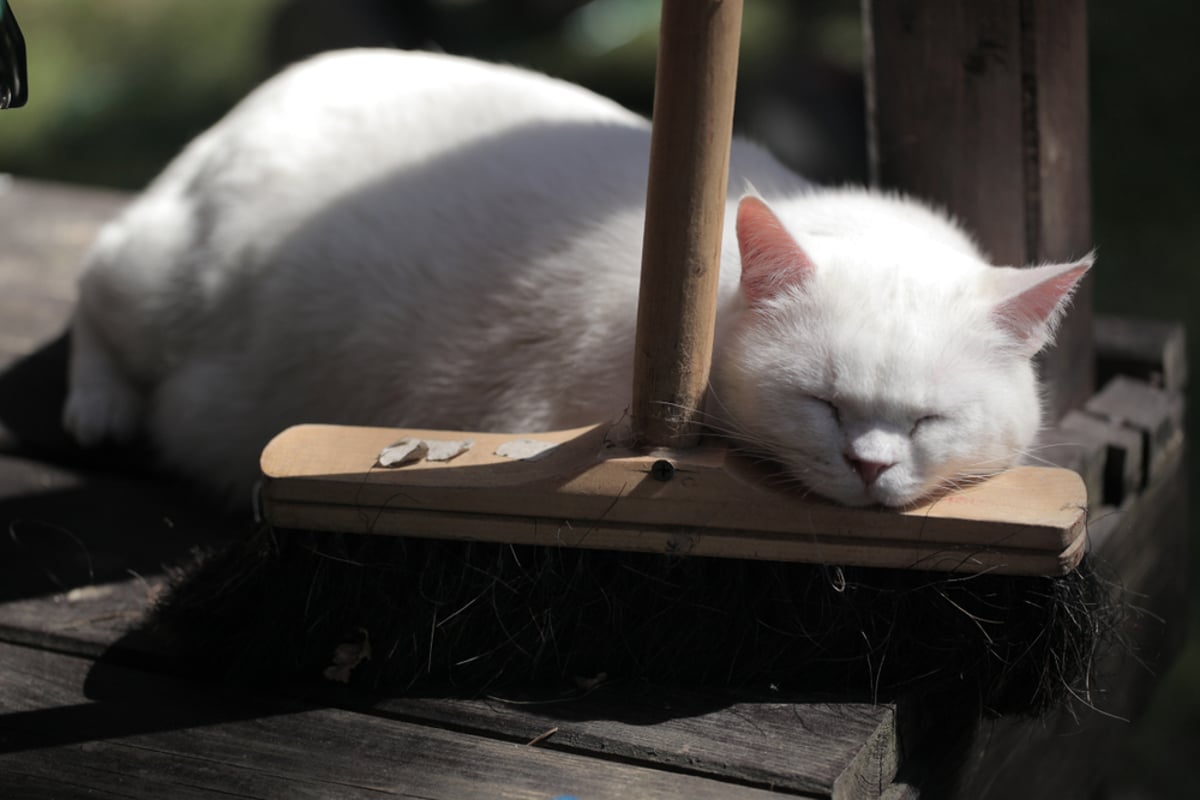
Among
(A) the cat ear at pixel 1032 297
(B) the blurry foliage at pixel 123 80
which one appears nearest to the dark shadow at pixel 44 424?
(A) the cat ear at pixel 1032 297

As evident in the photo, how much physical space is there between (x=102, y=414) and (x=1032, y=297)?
182 cm

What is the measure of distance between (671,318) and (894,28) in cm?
100

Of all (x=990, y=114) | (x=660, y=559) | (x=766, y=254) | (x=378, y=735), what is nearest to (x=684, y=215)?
(x=766, y=254)

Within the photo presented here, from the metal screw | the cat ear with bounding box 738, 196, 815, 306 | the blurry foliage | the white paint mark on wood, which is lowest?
the metal screw

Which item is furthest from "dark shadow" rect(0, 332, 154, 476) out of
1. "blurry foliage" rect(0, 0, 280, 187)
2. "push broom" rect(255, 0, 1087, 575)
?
"blurry foliage" rect(0, 0, 280, 187)

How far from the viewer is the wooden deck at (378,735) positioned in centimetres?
150

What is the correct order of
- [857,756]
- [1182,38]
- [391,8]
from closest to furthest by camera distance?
1. [857,756]
2. [391,8]
3. [1182,38]

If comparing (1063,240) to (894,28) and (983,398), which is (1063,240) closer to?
(894,28)

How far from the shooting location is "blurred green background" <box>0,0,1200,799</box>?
18.1ft

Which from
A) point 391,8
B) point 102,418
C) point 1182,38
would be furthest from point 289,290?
point 1182,38

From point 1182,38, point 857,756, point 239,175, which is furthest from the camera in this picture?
point 1182,38

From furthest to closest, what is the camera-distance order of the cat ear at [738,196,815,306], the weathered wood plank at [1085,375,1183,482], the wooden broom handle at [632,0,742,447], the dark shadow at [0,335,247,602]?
the weathered wood plank at [1085,375,1183,482] → the dark shadow at [0,335,247,602] → the cat ear at [738,196,815,306] → the wooden broom handle at [632,0,742,447]

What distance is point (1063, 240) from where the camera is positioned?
7.61ft

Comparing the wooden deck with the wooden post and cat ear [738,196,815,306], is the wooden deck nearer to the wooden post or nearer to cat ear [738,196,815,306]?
cat ear [738,196,815,306]
